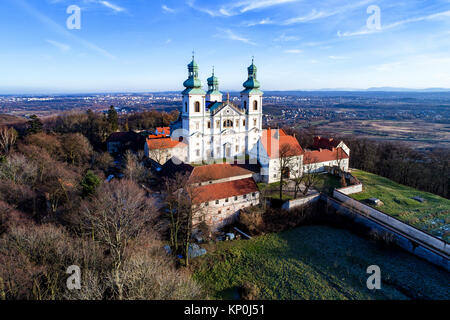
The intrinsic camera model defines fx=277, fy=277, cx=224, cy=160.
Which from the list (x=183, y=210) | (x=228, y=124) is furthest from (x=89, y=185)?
(x=228, y=124)

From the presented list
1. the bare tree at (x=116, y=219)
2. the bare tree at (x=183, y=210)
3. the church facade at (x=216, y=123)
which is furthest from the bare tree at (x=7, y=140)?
the bare tree at (x=183, y=210)

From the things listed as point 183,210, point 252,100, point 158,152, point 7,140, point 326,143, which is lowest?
point 183,210

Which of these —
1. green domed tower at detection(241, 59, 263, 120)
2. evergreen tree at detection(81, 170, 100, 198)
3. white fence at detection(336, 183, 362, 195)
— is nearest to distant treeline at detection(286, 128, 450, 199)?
white fence at detection(336, 183, 362, 195)

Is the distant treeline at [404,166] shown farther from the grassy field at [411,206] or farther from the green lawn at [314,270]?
the green lawn at [314,270]

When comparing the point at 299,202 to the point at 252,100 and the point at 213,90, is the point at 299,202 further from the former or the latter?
the point at 213,90

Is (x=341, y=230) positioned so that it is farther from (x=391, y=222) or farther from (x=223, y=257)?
(x=223, y=257)

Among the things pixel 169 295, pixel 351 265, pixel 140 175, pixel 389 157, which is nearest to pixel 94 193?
pixel 140 175
